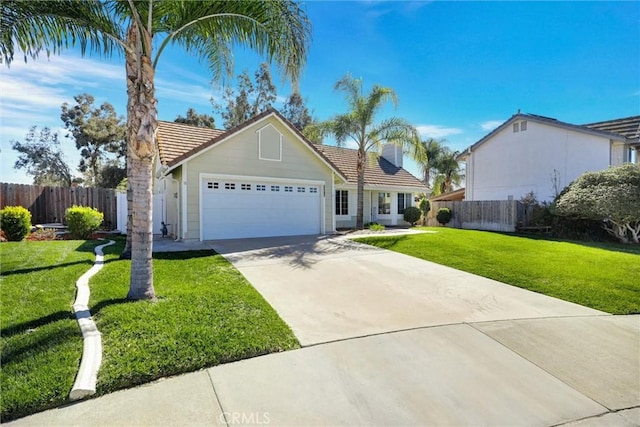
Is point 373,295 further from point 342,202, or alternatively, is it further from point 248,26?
point 342,202

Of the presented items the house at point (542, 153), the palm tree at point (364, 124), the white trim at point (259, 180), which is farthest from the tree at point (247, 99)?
the house at point (542, 153)

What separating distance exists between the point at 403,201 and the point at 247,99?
20719 millimetres

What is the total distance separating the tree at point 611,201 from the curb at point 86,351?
18.1 m

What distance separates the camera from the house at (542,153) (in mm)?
18641

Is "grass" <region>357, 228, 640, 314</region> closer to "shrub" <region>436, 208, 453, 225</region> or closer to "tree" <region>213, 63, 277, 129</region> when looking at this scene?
"shrub" <region>436, 208, 453, 225</region>

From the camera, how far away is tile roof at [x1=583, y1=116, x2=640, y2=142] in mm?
18647

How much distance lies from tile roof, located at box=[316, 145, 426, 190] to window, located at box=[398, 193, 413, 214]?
80cm

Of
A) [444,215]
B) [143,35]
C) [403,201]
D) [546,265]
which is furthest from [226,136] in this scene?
[444,215]

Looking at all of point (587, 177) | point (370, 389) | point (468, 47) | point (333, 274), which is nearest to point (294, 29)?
point (333, 274)

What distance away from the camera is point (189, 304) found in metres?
4.97

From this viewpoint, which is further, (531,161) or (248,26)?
(531,161)

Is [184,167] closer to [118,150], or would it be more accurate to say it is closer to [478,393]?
[478,393]

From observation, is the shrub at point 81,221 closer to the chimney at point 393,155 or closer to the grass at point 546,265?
the grass at point 546,265

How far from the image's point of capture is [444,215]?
21781 mm
